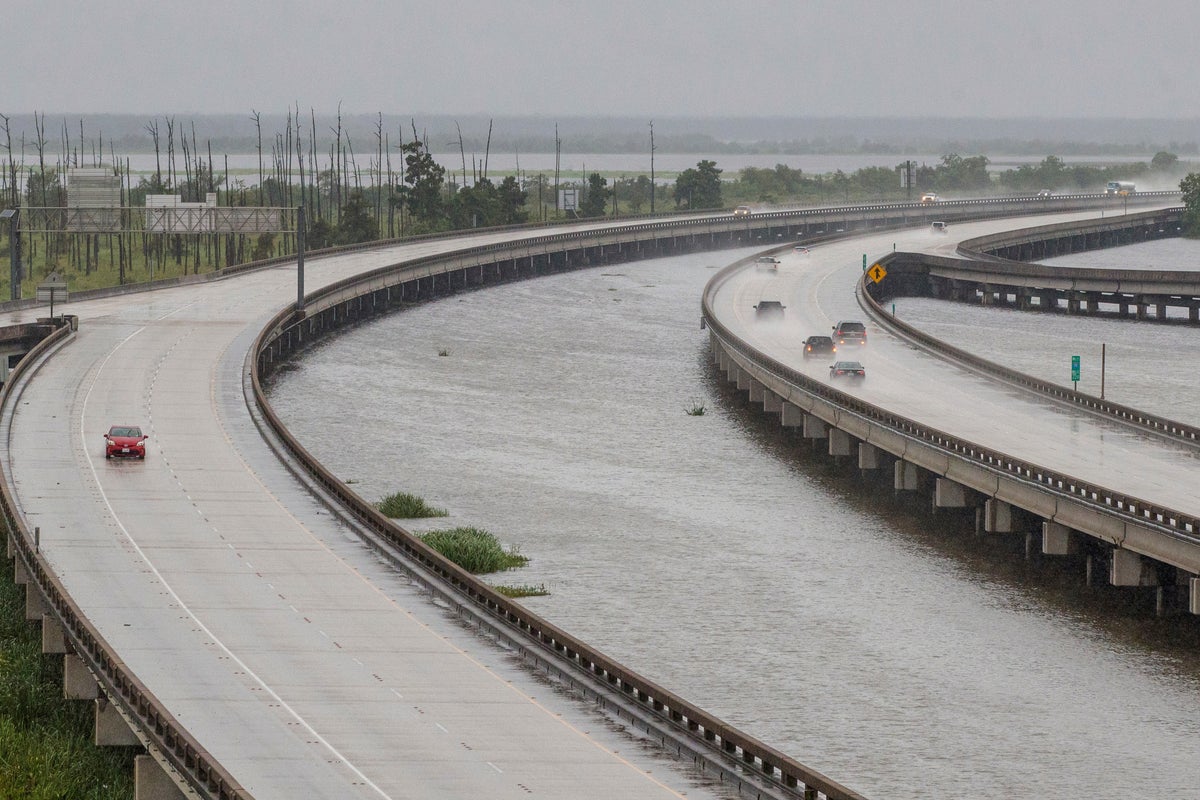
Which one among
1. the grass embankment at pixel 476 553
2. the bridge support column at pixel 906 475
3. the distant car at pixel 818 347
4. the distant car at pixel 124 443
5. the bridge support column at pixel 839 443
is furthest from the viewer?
the distant car at pixel 818 347

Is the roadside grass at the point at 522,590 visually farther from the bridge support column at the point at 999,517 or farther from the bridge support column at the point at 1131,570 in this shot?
the bridge support column at the point at 1131,570

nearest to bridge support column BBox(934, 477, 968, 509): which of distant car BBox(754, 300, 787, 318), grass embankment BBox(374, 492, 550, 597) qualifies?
grass embankment BBox(374, 492, 550, 597)

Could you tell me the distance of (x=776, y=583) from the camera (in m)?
68.4

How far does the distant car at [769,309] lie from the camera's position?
429 ft

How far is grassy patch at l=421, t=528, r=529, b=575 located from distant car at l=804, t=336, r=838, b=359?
136 ft

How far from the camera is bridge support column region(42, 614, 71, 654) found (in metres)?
55.0

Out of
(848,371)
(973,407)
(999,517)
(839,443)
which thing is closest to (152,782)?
(999,517)

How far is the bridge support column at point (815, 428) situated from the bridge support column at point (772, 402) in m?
7.11

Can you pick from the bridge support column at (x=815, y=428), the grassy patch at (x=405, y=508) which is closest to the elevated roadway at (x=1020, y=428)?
the bridge support column at (x=815, y=428)

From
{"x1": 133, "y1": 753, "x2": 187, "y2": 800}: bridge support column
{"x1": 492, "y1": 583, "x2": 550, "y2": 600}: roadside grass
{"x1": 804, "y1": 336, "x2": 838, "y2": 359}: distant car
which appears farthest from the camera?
{"x1": 804, "y1": 336, "x2": 838, "y2": 359}: distant car

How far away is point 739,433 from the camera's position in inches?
3984

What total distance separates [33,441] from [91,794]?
118ft

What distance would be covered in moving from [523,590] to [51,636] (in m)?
16.8

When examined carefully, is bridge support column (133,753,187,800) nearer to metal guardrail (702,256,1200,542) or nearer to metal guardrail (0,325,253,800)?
metal guardrail (0,325,253,800)
